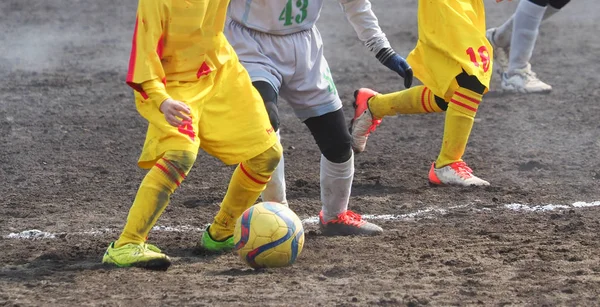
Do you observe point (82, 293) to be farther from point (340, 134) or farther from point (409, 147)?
point (409, 147)

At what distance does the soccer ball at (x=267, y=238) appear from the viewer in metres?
5.08

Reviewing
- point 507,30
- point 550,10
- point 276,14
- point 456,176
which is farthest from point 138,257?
point 550,10

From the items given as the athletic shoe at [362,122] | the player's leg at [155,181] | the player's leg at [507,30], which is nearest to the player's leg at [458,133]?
the athletic shoe at [362,122]

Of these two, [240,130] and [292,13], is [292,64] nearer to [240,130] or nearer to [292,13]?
[292,13]

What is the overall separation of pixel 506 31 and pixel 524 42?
1.08 ft

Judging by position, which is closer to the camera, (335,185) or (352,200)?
(335,185)

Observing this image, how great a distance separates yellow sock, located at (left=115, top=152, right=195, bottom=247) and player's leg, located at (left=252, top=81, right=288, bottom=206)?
689 mm

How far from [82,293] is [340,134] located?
190 centimetres

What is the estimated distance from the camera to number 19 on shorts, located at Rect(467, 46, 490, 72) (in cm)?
691

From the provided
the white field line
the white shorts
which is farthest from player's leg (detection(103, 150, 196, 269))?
the white field line

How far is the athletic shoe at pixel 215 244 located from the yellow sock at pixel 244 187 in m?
0.02

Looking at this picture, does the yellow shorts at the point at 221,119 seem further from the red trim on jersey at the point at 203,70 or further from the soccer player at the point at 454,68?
the soccer player at the point at 454,68

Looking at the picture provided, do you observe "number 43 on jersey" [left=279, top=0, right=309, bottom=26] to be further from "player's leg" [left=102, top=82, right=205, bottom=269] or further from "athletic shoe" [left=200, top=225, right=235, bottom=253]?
"athletic shoe" [left=200, top=225, right=235, bottom=253]

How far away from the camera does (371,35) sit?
6.23 meters
